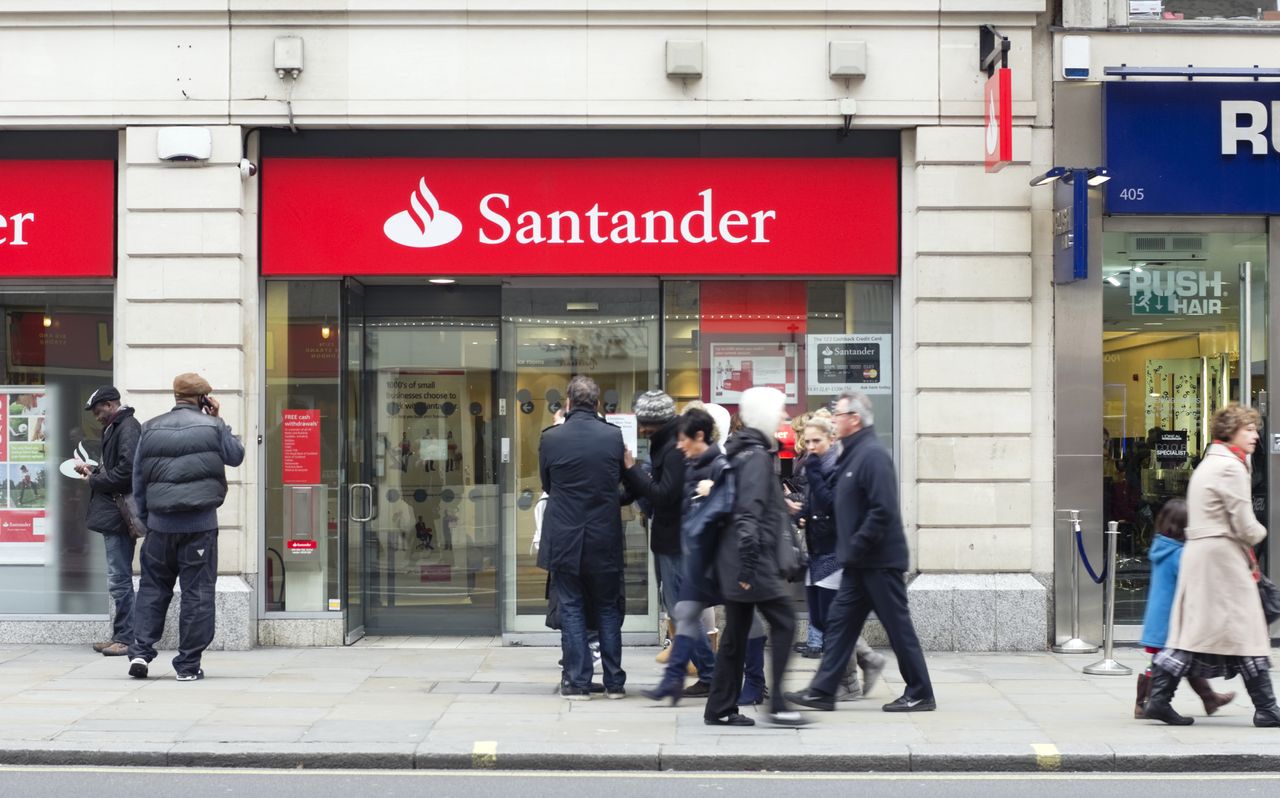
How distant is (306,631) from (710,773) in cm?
510

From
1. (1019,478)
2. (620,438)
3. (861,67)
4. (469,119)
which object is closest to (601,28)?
(469,119)

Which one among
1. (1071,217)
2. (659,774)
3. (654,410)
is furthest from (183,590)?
A: (1071,217)

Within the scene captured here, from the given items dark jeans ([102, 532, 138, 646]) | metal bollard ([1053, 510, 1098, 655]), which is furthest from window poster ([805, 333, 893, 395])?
dark jeans ([102, 532, 138, 646])

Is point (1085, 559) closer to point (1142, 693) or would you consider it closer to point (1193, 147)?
point (1142, 693)

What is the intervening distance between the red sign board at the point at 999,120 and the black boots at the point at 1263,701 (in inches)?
171

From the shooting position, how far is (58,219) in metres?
11.6

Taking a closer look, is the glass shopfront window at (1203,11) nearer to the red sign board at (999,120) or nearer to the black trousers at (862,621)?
the red sign board at (999,120)

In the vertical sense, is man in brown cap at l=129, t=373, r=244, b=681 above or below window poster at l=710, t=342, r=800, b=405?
below

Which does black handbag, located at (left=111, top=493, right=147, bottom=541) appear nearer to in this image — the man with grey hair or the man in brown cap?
the man in brown cap

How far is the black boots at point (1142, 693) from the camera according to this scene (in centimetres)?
846

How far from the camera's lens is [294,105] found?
11.5m

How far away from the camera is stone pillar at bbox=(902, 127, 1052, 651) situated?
11422 millimetres

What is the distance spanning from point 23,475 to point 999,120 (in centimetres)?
808

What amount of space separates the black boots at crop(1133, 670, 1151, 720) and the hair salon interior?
2777 mm
